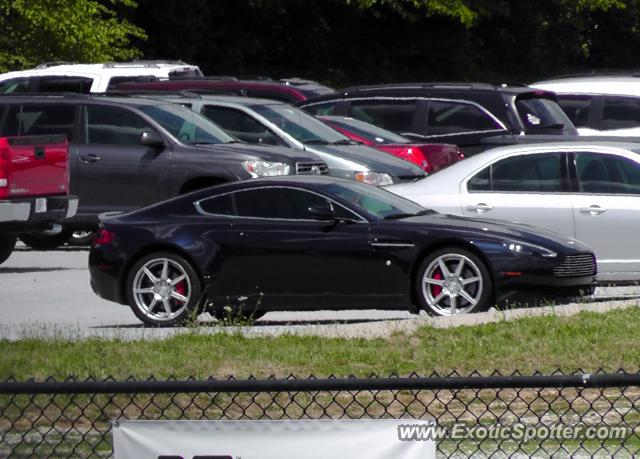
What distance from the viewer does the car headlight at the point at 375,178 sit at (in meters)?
19.3

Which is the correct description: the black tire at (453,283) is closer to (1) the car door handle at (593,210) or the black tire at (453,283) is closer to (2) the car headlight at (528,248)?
(2) the car headlight at (528,248)

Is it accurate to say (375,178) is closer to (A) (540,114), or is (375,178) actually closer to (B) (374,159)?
(B) (374,159)

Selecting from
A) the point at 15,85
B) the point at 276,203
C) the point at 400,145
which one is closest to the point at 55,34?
the point at 15,85

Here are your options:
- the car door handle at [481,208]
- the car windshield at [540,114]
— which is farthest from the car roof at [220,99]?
the car door handle at [481,208]

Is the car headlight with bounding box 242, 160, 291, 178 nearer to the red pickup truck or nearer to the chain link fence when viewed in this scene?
the red pickup truck

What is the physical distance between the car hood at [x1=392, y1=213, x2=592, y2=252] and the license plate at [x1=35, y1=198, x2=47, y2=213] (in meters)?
5.22

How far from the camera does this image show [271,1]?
39.1m

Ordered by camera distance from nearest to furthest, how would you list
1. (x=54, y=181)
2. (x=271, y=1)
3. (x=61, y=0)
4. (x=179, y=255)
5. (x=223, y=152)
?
(x=179, y=255)
(x=54, y=181)
(x=223, y=152)
(x=61, y=0)
(x=271, y=1)

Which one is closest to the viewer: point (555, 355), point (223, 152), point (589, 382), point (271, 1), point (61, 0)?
point (589, 382)

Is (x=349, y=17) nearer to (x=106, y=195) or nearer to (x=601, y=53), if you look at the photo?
(x=601, y=53)

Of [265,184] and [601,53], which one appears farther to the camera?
[601,53]

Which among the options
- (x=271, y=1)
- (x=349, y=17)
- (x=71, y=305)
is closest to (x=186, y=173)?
(x=71, y=305)

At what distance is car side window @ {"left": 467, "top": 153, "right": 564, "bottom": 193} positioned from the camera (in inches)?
588

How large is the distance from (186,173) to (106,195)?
1.07m
